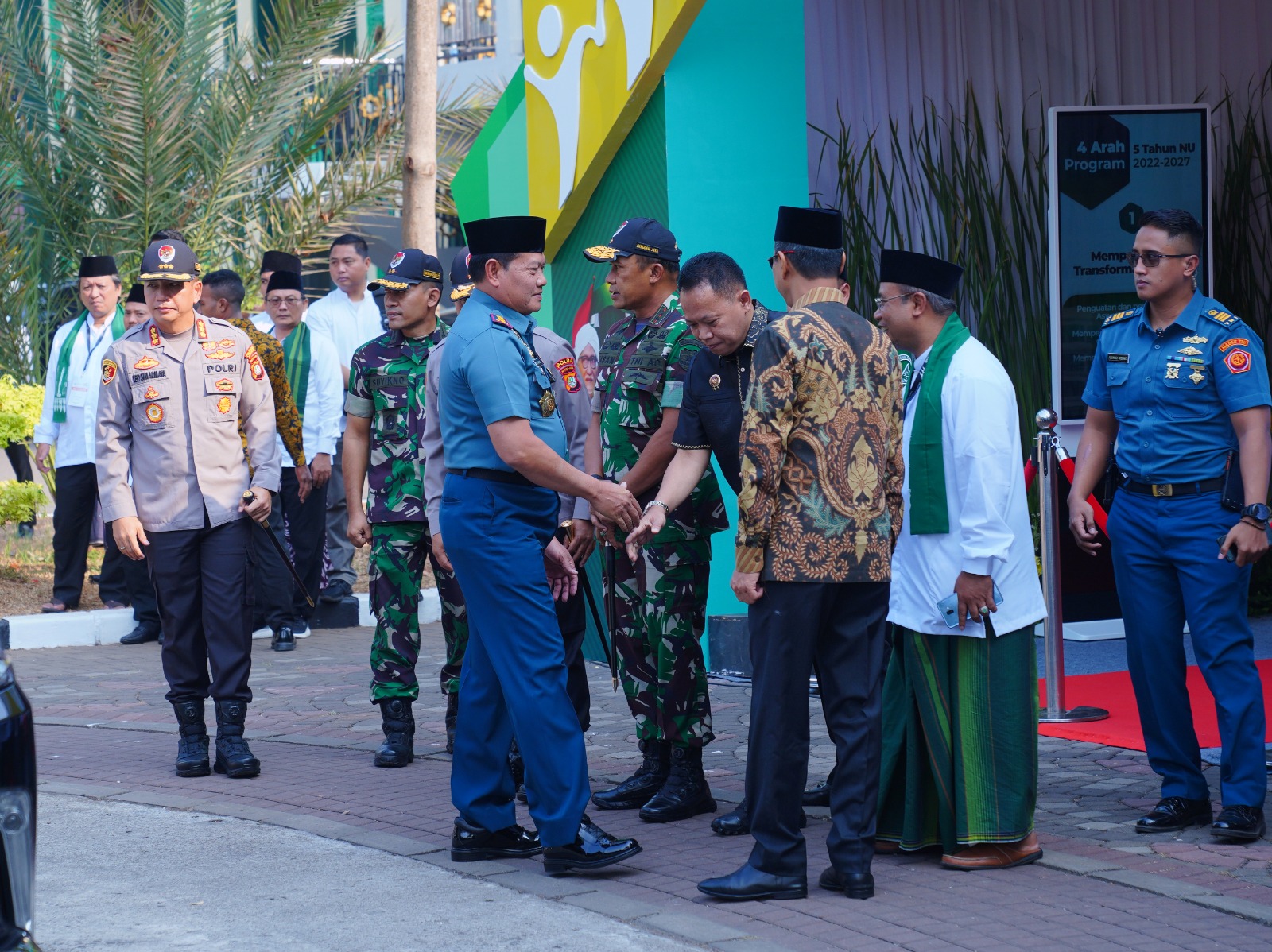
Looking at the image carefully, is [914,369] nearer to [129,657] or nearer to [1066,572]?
[1066,572]

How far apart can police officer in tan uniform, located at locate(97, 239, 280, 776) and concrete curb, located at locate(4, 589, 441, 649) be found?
3.53 metres

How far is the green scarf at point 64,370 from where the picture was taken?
1062cm

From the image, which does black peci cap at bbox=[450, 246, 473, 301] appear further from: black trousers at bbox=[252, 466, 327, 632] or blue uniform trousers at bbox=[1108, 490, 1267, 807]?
blue uniform trousers at bbox=[1108, 490, 1267, 807]

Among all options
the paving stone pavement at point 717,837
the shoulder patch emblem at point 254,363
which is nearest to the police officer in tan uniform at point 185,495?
the shoulder patch emblem at point 254,363

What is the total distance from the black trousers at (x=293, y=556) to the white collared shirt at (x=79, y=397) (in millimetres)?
1317

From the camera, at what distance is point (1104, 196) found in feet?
29.0

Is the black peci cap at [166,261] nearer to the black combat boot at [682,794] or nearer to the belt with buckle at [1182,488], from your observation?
the black combat boot at [682,794]

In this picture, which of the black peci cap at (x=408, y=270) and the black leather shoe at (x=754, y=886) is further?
the black peci cap at (x=408, y=270)

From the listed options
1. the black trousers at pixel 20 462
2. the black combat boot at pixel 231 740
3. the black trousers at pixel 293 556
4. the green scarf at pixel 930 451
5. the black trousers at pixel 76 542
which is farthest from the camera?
the black trousers at pixel 20 462

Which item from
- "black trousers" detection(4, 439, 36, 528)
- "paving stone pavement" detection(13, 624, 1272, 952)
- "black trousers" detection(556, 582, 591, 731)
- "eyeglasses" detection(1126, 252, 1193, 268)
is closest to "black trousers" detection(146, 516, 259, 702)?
"paving stone pavement" detection(13, 624, 1272, 952)

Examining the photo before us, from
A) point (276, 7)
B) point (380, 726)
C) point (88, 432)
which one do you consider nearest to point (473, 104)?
point (276, 7)

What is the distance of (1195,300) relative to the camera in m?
5.49

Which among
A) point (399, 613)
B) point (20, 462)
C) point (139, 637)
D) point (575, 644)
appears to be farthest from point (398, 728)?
point (20, 462)

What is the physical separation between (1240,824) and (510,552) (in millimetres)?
2471
